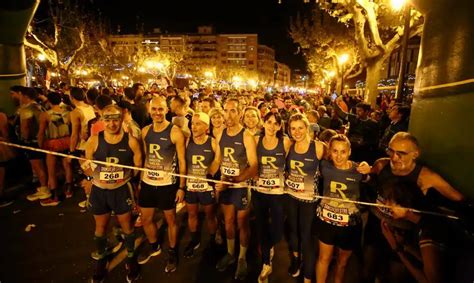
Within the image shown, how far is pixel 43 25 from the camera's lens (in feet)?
83.4

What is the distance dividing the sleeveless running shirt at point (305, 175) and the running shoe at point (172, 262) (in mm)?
1989

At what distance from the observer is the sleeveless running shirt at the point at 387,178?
3.26 metres

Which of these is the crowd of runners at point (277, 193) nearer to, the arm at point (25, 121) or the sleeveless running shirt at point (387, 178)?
the sleeveless running shirt at point (387, 178)

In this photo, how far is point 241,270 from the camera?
416 centimetres

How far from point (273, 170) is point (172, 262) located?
78.4 inches

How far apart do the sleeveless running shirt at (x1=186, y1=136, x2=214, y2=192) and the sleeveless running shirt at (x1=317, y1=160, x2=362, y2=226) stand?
1707mm

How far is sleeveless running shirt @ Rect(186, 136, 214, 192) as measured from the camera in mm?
4297

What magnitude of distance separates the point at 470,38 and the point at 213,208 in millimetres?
3869

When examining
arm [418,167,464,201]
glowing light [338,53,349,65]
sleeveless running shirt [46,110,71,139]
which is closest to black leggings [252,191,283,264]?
arm [418,167,464,201]

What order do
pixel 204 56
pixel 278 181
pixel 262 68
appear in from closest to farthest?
pixel 278 181 → pixel 204 56 → pixel 262 68

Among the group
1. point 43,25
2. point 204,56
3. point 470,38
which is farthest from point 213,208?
point 204,56

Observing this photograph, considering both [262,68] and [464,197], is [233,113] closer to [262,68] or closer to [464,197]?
[464,197]

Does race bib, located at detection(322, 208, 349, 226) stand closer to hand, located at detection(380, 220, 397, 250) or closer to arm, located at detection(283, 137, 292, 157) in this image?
hand, located at detection(380, 220, 397, 250)

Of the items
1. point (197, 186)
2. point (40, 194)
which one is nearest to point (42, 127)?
point (40, 194)
